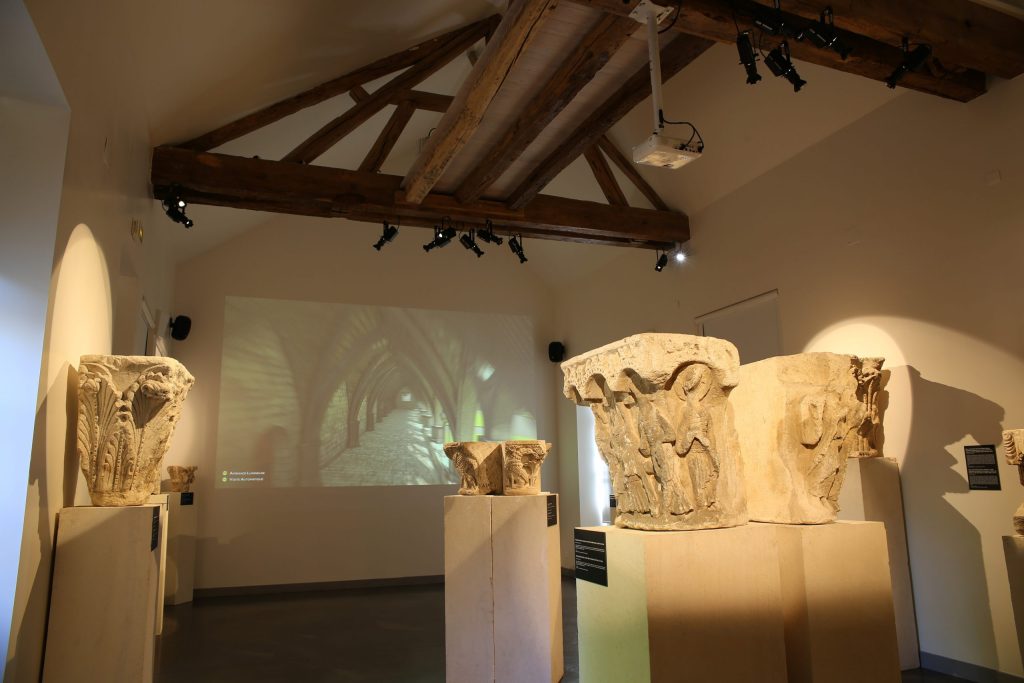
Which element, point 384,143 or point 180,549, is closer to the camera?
point 384,143

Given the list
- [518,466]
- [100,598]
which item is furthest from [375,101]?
[100,598]

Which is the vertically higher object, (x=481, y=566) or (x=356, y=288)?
(x=356, y=288)

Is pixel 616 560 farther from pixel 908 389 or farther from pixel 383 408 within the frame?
pixel 383 408

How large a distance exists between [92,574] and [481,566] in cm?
200

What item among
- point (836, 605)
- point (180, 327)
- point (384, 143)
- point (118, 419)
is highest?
point (384, 143)

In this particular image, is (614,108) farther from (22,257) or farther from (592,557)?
(22,257)

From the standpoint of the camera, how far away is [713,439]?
2.57 meters

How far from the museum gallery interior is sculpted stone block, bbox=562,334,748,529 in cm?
1

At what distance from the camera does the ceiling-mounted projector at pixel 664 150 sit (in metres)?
3.37

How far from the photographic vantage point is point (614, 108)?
4633 mm

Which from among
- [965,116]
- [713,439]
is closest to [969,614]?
[713,439]

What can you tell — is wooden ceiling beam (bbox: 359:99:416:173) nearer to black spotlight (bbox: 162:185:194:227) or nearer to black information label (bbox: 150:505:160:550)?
black spotlight (bbox: 162:185:194:227)

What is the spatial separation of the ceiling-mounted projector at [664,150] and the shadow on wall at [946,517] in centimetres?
220

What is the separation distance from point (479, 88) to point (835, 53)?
1.86 metres
